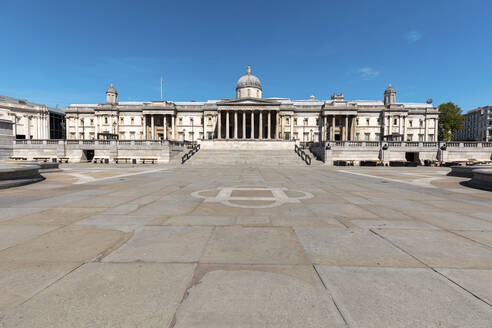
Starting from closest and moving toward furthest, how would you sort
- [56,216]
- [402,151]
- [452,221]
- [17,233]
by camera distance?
[17,233], [452,221], [56,216], [402,151]

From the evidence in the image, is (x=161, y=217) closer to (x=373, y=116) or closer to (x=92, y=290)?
(x=92, y=290)

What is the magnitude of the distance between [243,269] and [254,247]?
83cm

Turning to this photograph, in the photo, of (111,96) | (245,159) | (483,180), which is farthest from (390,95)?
(111,96)

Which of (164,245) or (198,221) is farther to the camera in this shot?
(198,221)

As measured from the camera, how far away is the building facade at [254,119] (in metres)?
66.2

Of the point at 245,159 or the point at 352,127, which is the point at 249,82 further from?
the point at 245,159

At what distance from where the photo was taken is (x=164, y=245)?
13.8 feet

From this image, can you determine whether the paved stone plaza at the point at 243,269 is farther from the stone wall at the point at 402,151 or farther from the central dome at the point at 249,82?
the central dome at the point at 249,82

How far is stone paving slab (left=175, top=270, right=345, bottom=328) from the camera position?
2287mm

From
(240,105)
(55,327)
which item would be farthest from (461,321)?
(240,105)

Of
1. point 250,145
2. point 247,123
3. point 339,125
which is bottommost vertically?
point 250,145

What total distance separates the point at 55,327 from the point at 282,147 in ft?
161

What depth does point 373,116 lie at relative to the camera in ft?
229

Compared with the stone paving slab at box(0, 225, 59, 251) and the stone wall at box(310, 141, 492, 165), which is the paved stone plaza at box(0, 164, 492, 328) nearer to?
the stone paving slab at box(0, 225, 59, 251)
